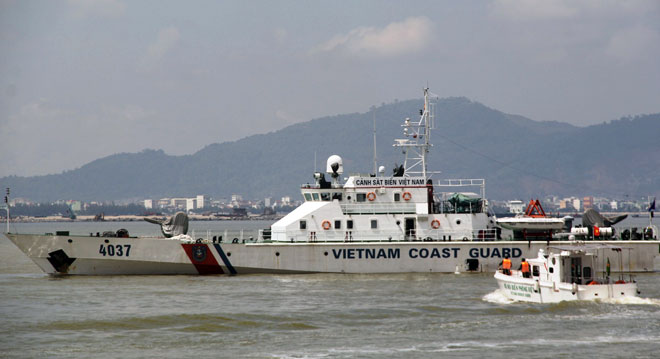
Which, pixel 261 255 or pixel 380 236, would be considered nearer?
pixel 261 255

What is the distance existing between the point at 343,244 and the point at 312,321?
439 inches

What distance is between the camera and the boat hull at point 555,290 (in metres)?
27.4

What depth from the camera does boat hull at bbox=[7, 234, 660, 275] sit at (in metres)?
36.8

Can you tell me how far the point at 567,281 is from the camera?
2831cm

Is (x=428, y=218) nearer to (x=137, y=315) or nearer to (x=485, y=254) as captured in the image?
(x=485, y=254)

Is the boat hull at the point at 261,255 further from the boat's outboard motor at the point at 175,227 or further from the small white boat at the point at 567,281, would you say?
the small white boat at the point at 567,281

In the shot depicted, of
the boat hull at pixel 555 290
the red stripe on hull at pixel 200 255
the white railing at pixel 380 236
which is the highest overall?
the white railing at pixel 380 236

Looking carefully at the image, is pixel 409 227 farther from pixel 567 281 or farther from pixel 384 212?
pixel 567 281

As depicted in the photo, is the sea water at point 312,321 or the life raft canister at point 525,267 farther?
the life raft canister at point 525,267

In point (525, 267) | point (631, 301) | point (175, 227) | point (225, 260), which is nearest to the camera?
point (631, 301)

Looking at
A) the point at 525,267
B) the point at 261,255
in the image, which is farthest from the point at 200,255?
the point at 525,267

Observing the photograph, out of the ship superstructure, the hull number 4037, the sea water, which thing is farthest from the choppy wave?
the hull number 4037

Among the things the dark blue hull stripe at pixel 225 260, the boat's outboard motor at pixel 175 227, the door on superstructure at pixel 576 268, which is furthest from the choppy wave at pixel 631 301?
the boat's outboard motor at pixel 175 227

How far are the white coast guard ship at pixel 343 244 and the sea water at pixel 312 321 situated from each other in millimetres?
1723
